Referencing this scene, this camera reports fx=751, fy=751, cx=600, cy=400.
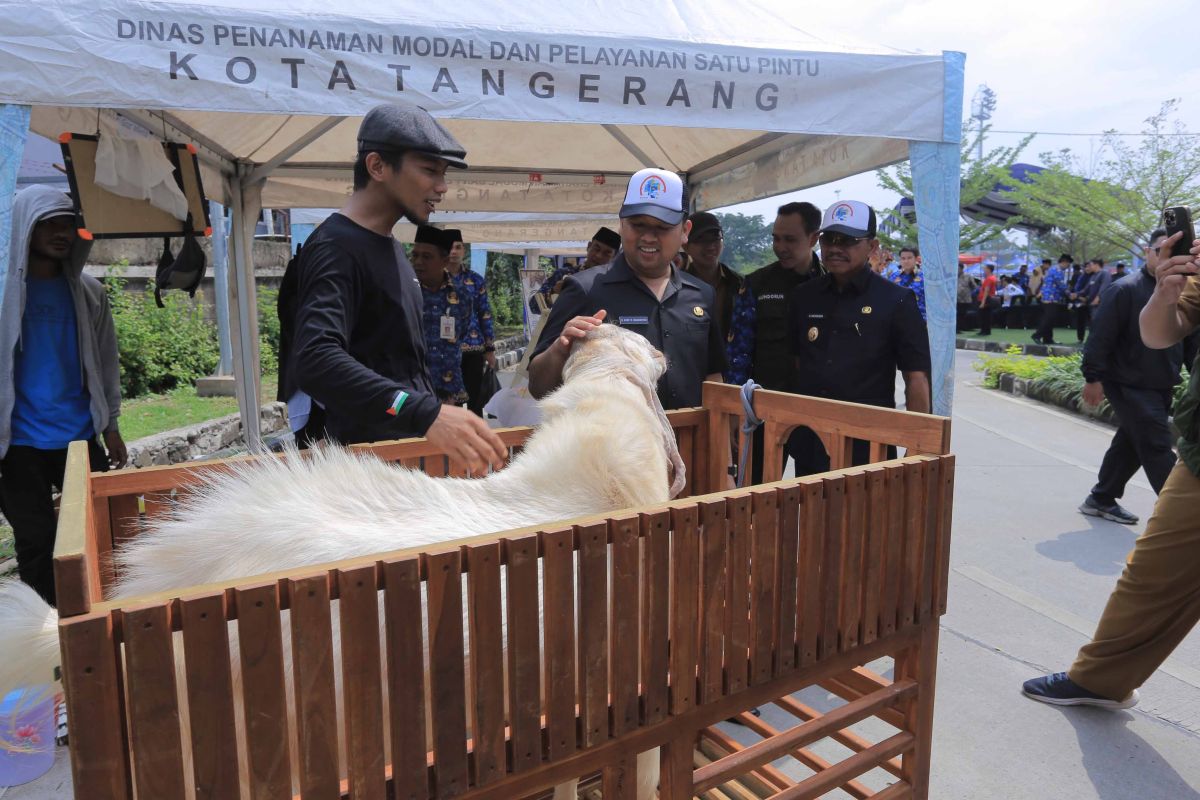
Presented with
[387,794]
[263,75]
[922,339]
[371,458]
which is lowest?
[387,794]

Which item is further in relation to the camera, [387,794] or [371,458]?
[371,458]

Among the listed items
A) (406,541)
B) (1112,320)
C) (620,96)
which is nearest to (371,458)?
(406,541)

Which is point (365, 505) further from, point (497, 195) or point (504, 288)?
point (504, 288)

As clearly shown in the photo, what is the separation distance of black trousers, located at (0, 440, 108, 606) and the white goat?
1843 millimetres

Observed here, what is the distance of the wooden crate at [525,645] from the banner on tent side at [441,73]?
171 cm

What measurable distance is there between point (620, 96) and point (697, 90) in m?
0.36

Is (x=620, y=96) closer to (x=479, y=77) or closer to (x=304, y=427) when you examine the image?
(x=479, y=77)

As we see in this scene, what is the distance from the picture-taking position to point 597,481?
1.66 metres

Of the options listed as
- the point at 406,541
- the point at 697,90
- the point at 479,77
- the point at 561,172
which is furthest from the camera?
the point at 561,172

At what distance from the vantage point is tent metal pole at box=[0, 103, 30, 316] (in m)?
2.62

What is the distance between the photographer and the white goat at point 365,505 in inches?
53.6

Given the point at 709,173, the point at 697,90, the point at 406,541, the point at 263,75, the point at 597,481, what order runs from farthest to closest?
the point at 709,173 < the point at 697,90 < the point at 263,75 < the point at 597,481 < the point at 406,541

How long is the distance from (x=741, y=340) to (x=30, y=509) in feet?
11.1

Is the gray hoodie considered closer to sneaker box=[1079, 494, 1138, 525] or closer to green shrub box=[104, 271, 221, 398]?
green shrub box=[104, 271, 221, 398]
